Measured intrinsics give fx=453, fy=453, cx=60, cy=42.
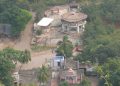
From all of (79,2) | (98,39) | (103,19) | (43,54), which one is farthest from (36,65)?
(79,2)

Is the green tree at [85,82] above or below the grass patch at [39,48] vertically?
below

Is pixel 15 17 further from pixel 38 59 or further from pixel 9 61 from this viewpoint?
pixel 9 61

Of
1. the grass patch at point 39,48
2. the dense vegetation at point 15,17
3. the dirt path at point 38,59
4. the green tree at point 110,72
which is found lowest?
the dirt path at point 38,59

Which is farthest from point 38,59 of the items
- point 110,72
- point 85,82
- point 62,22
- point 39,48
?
point 110,72

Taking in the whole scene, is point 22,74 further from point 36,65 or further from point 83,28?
point 83,28

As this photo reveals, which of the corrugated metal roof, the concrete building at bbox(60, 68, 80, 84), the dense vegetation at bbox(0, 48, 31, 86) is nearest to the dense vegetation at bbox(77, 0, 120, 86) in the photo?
the concrete building at bbox(60, 68, 80, 84)

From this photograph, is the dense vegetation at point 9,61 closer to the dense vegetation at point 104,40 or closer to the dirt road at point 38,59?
the dirt road at point 38,59

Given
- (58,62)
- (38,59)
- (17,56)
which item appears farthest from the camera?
(38,59)

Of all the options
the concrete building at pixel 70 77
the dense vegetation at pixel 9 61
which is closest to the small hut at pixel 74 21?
the dense vegetation at pixel 9 61
